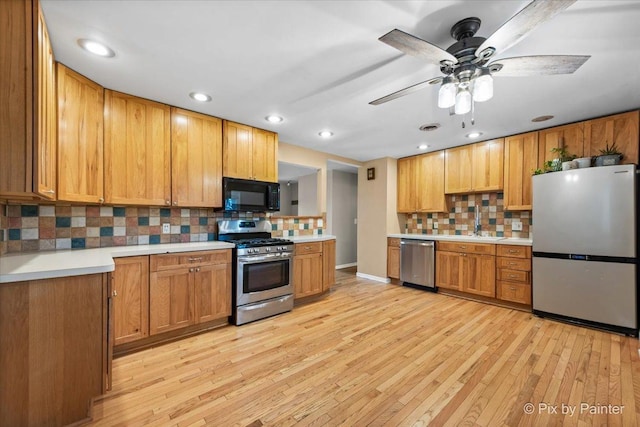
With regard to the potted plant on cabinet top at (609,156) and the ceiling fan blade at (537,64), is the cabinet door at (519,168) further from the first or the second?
the ceiling fan blade at (537,64)

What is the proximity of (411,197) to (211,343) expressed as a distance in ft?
12.4

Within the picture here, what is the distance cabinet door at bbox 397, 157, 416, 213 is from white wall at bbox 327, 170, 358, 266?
66.8 inches

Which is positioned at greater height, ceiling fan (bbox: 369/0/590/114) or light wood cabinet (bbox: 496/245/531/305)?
ceiling fan (bbox: 369/0/590/114)

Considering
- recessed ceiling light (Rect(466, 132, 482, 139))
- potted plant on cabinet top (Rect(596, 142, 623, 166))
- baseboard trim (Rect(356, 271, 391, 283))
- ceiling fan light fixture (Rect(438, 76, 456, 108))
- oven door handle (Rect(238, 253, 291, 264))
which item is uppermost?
recessed ceiling light (Rect(466, 132, 482, 139))

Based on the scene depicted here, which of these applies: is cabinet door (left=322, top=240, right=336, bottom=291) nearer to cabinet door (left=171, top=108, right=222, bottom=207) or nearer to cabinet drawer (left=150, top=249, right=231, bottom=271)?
cabinet drawer (left=150, top=249, right=231, bottom=271)

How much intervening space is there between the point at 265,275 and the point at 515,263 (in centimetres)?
310

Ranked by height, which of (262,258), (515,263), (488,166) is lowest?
(515,263)

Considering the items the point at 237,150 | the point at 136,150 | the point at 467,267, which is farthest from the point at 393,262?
the point at 136,150

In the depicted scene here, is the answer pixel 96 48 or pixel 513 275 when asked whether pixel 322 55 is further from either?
pixel 513 275

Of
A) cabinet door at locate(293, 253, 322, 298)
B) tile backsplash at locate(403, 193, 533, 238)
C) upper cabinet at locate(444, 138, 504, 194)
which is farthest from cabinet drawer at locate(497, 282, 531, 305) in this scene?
cabinet door at locate(293, 253, 322, 298)

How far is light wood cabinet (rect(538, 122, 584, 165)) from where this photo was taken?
3006mm

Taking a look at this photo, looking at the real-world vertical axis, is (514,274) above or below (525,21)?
below

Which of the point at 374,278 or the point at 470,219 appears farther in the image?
the point at 374,278

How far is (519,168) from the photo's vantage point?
3453 millimetres
